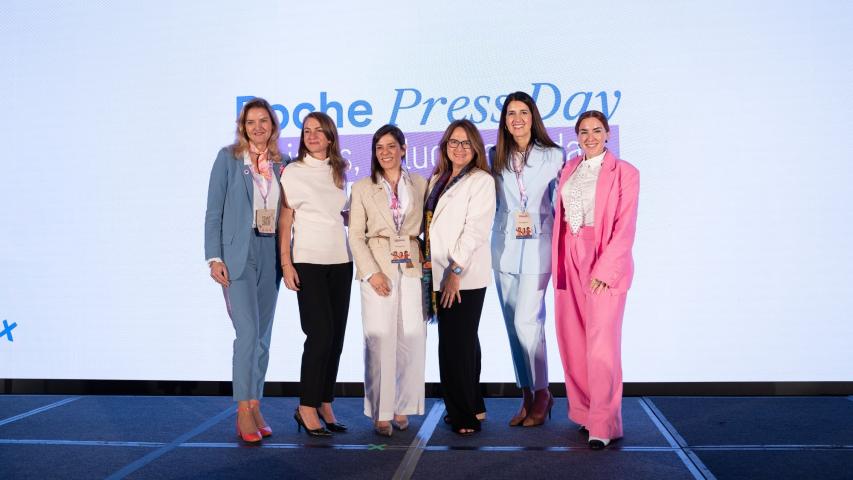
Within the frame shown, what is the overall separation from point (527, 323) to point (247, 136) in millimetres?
1465

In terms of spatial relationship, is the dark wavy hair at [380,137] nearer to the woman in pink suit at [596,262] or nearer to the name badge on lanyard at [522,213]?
the name badge on lanyard at [522,213]

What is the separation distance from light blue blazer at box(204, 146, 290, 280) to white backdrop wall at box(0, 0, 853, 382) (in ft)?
3.81

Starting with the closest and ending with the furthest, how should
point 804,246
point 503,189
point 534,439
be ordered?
1. point 534,439
2. point 503,189
3. point 804,246

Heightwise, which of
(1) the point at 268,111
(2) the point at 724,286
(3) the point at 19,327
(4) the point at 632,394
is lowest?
(4) the point at 632,394

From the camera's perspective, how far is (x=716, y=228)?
4.06 meters

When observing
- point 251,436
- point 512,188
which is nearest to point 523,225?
Result: point 512,188

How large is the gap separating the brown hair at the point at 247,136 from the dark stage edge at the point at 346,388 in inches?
63.1

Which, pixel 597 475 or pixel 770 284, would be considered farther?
pixel 770 284

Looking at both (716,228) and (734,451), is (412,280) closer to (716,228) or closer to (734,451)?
(734,451)

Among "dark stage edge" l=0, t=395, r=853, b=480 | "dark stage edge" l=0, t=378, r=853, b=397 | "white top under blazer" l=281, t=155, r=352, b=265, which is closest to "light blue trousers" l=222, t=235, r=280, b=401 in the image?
"white top under blazer" l=281, t=155, r=352, b=265

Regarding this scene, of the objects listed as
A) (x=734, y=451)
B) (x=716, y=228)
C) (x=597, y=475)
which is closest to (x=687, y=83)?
(x=716, y=228)

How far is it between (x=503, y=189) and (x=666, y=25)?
1.51 m

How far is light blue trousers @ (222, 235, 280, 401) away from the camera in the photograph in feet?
10.5

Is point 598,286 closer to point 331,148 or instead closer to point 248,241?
point 331,148
